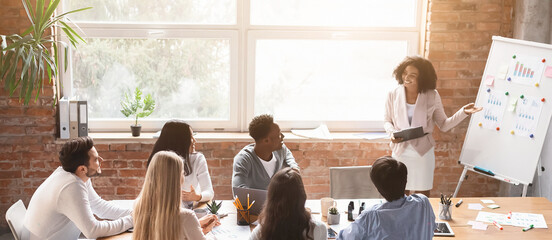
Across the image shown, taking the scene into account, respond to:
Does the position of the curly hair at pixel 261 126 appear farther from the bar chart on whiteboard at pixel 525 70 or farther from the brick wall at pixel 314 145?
the bar chart on whiteboard at pixel 525 70

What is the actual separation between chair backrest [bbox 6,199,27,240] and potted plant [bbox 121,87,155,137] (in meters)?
1.71

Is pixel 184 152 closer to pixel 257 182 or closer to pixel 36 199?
pixel 257 182

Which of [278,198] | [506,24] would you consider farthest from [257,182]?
[506,24]

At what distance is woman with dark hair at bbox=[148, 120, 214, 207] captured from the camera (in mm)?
3748

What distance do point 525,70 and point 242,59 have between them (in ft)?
7.87

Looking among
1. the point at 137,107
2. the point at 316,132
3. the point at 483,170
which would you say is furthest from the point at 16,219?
the point at 483,170

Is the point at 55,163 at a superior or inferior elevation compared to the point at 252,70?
inferior

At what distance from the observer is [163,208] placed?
283 centimetres

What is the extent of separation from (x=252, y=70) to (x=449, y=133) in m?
1.92

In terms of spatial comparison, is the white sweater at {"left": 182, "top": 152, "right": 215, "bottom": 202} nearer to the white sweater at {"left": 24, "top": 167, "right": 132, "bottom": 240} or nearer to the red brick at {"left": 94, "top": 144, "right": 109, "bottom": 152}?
the white sweater at {"left": 24, "top": 167, "right": 132, "bottom": 240}

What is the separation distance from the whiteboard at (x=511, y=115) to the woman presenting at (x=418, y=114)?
0.25 metres

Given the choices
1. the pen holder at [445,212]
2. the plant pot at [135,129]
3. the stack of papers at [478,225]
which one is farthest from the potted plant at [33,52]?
the stack of papers at [478,225]

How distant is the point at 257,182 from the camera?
158 inches

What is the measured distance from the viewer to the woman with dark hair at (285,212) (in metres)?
2.70
